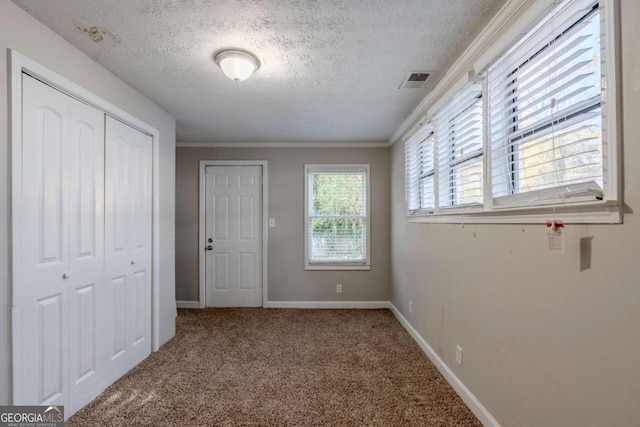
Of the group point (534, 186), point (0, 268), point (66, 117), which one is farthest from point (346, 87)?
point (0, 268)

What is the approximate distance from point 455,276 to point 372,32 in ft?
5.77

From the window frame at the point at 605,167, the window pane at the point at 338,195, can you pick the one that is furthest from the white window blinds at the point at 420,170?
the window frame at the point at 605,167

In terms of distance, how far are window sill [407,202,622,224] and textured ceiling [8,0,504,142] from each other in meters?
1.09

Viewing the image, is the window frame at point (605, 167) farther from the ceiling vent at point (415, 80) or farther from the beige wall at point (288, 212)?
the beige wall at point (288, 212)

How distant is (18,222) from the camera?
1.55 meters

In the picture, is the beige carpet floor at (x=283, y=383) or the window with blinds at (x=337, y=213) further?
the window with blinds at (x=337, y=213)

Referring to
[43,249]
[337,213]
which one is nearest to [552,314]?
[43,249]

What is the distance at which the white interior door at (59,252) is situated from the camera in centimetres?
161

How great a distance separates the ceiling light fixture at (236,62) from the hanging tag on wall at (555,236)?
6.44 ft

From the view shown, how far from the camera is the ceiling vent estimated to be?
88.7 inches

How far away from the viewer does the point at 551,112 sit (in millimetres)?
1284

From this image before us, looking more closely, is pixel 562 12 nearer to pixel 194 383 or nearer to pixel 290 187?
pixel 194 383

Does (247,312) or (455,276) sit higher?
(455,276)

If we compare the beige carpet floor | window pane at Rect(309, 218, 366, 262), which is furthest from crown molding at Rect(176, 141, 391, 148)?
the beige carpet floor
